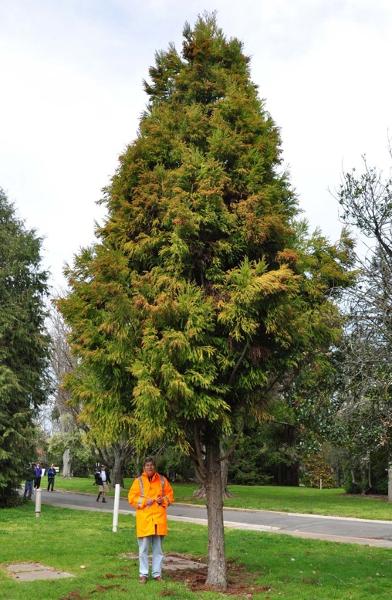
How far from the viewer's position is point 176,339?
25.1 ft

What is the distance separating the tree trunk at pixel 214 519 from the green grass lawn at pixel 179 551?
1.61 ft

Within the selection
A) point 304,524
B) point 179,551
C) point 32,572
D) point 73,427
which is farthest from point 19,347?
point 73,427

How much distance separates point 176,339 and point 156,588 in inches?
123

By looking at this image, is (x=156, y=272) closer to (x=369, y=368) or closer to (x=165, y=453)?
(x=369, y=368)

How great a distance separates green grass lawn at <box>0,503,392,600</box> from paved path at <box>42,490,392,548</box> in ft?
4.78

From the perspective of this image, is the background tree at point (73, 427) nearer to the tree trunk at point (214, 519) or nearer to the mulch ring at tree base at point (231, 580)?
the tree trunk at point (214, 519)

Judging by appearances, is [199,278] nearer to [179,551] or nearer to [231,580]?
[231,580]

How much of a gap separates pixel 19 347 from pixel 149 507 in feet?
48.4

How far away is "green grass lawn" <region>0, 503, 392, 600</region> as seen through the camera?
761 cm

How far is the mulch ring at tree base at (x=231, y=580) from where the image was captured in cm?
799

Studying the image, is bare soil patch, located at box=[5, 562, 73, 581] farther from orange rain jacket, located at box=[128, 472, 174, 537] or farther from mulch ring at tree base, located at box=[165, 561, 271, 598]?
mulch ring at tree base, located at box=[165, 561, 271, 598]

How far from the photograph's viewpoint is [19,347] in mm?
22203

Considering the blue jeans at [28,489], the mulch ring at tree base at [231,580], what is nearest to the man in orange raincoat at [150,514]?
the mulch ring at tree base at [231,580]

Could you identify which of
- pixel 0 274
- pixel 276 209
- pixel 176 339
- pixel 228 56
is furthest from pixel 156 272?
pixel 0 274
